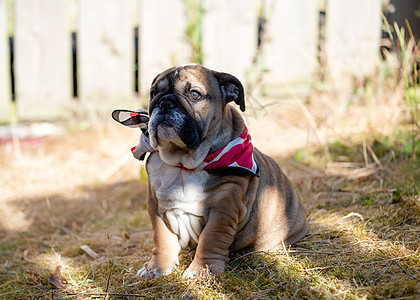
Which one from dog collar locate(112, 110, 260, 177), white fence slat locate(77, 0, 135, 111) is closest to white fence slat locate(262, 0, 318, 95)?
white fence slat locate(77, 0, 135, 111)

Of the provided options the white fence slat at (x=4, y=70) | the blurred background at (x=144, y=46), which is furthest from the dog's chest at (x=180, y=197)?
the white fence slat at (x=4, y=70)

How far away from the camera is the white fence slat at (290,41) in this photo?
748 cm

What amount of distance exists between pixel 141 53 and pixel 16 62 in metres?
1.84

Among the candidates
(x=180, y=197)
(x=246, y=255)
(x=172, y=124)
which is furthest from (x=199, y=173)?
(x=246, y=255)

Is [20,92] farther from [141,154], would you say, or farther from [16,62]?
[141,154]

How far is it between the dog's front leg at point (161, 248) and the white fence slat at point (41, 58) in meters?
4.64

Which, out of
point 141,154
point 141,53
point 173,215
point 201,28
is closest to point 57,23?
point 141,53

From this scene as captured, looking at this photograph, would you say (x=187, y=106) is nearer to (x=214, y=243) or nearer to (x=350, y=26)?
(x=214, y=243)

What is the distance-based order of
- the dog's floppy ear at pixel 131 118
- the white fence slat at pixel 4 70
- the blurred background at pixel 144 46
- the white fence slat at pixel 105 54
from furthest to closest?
the white fence slat at pixel 105 54
the blurred background at pixel 144 46
the white fence slat at pixel 4 70
the dog's floppy ear at pixel 131 118

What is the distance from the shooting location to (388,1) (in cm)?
795

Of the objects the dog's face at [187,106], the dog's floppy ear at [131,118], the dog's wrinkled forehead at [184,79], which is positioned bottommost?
the dog's floppy ear at [131,118]

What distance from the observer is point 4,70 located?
6898mm

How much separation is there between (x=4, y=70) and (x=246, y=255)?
527 cm

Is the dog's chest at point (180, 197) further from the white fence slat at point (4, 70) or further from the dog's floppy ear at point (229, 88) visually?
the white fence slat at point (4, 70)
